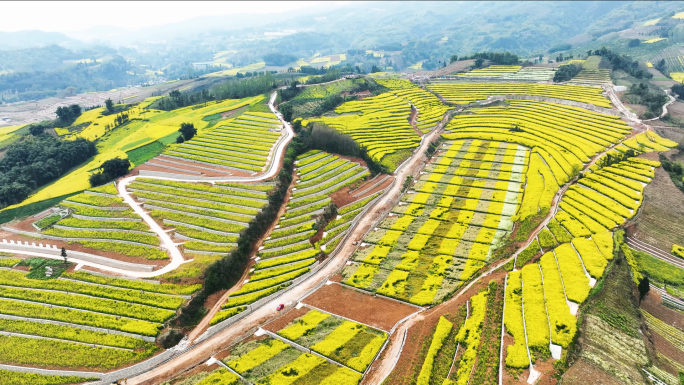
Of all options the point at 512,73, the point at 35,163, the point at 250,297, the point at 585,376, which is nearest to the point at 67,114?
the point at 35,163

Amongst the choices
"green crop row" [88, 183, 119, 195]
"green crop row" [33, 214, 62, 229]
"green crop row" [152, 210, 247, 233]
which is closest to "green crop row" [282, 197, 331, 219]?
"green crop row" [152, 210, 247, 233]

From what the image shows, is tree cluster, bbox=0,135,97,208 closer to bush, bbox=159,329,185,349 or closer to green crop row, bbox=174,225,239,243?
green crop row, bbox=174,225,239,243

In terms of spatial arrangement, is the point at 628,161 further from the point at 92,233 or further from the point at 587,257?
the point at 92,233

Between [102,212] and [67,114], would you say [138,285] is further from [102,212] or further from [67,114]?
[67,114]

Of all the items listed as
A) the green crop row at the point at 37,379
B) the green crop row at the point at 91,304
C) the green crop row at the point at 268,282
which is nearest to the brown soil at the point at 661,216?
the green crop row at the point at 268,282

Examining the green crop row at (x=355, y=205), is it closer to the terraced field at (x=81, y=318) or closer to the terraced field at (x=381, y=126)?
the terraced field at (x=381, y=126)
